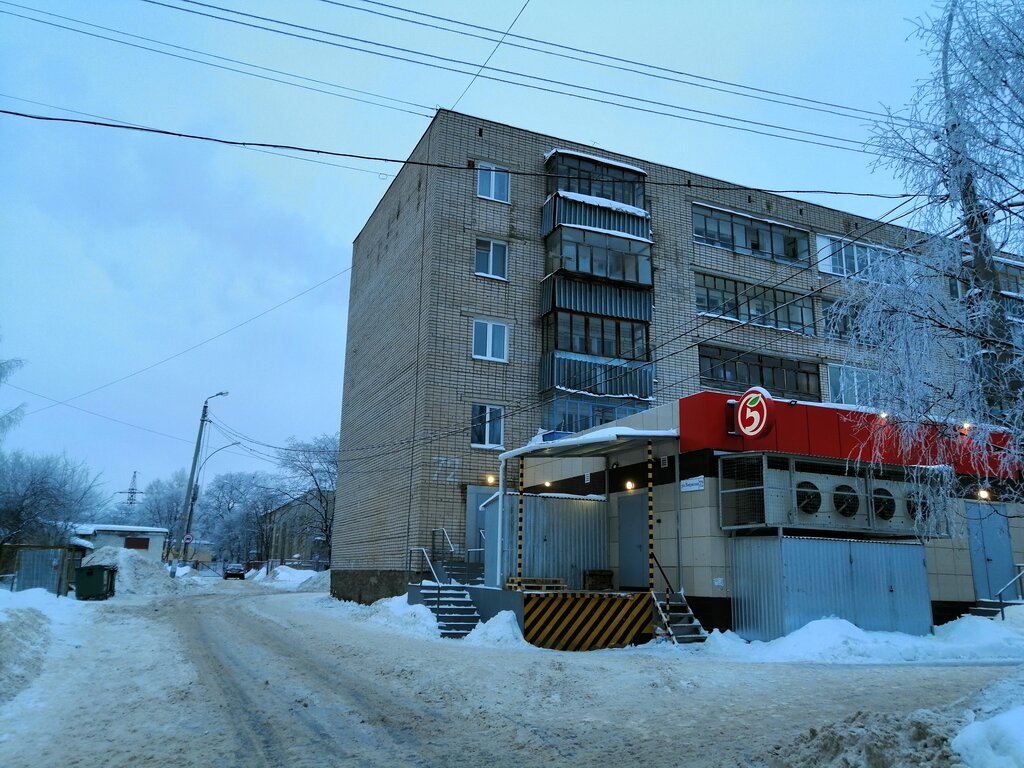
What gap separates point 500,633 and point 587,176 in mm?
18993

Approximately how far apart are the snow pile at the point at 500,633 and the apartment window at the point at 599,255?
1474cm

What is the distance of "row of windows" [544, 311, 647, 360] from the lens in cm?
2761

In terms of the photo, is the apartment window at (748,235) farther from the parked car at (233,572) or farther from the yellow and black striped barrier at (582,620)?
the parked car at (233,572)

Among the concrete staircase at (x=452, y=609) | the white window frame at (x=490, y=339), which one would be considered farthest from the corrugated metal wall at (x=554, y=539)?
the white window frame at (x=490, y=339)

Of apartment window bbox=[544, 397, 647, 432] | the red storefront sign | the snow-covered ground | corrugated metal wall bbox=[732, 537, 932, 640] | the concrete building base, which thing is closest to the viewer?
the snow-covered ground

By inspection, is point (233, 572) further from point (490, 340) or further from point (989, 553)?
point (989, 553)

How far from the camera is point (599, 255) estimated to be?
28.5 m

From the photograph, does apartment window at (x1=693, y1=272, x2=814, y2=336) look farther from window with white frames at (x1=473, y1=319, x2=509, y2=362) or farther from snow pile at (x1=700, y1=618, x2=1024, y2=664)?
snow pile at (x1=700, y1=618, x2=1024, y2=664)

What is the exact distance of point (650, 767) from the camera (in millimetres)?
6477

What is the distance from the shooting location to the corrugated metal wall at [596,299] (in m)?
27.7

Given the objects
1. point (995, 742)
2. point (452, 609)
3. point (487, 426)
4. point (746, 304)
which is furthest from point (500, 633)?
point (746, 304)

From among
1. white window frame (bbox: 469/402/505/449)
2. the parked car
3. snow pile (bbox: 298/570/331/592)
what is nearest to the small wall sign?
white window frame (bbox: 469/402/505/449)

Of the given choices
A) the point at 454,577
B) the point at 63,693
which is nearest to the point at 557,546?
the point at 454,577

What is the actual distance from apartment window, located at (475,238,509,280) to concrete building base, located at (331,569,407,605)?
11211 millimetres
